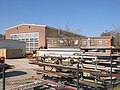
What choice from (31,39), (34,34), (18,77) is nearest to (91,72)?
(18,77)

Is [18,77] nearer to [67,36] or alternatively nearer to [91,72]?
[91,72]

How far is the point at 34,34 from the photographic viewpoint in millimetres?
49531

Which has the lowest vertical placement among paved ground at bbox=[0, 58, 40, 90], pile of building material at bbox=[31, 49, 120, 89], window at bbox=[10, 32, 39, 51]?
paved ground at bbox=[0, 58, 40, 90]

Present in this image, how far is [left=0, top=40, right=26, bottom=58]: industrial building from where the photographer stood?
37062 mm

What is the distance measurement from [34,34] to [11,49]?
12289 mm

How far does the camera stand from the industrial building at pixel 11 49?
37.1 metres

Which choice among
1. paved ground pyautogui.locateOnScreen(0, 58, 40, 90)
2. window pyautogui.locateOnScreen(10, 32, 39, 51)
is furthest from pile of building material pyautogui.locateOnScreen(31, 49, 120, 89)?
window pyautogui.locateOnScreen(10, 32, 39, 51)

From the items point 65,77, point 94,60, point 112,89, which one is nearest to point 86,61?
point 94,60

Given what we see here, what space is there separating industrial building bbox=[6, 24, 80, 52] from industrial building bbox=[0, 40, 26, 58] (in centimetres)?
591

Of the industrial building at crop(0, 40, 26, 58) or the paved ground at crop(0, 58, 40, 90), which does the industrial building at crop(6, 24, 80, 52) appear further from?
the paved ground at crop(0, 58, 40, 90)

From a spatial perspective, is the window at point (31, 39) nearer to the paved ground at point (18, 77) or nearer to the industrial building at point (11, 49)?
the industrial building at point (11, 49)

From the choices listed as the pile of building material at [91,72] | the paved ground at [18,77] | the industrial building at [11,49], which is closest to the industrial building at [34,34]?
the industrial building at [11,49]

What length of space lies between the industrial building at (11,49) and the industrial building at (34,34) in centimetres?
591

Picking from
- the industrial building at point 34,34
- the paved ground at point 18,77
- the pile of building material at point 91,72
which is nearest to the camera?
the pile of building material at point 91,72
